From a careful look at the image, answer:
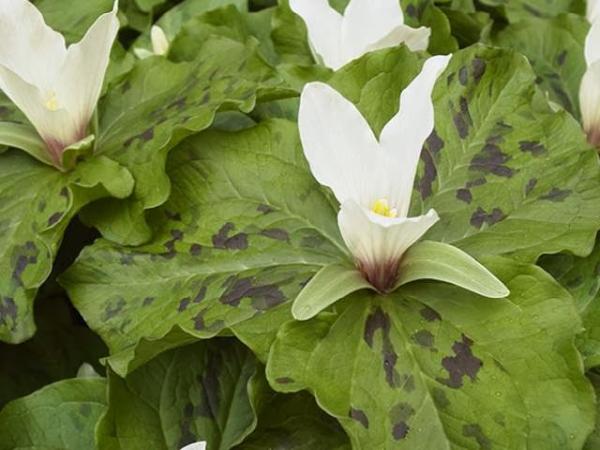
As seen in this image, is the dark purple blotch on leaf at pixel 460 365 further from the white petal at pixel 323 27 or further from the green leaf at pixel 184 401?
the white petal at pixel 323 27

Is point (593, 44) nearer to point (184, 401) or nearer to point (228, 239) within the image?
point (228, 239)

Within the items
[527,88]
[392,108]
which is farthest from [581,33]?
[392,108]

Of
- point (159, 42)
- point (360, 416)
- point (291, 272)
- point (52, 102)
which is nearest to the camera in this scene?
point (360, 416)

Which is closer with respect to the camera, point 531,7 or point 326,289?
point 326,289

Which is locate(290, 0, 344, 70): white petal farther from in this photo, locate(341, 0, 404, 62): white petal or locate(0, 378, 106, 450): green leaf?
locate(0, 378, 106, 450): green leaf

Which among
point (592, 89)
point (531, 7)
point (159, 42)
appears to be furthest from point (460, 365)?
point (531, 7)

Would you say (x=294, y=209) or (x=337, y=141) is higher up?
(x=337, y=141)

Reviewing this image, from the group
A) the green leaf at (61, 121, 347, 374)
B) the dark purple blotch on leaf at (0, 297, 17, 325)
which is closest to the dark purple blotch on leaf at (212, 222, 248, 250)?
the green leaf at (61, 121, 347, 374)
